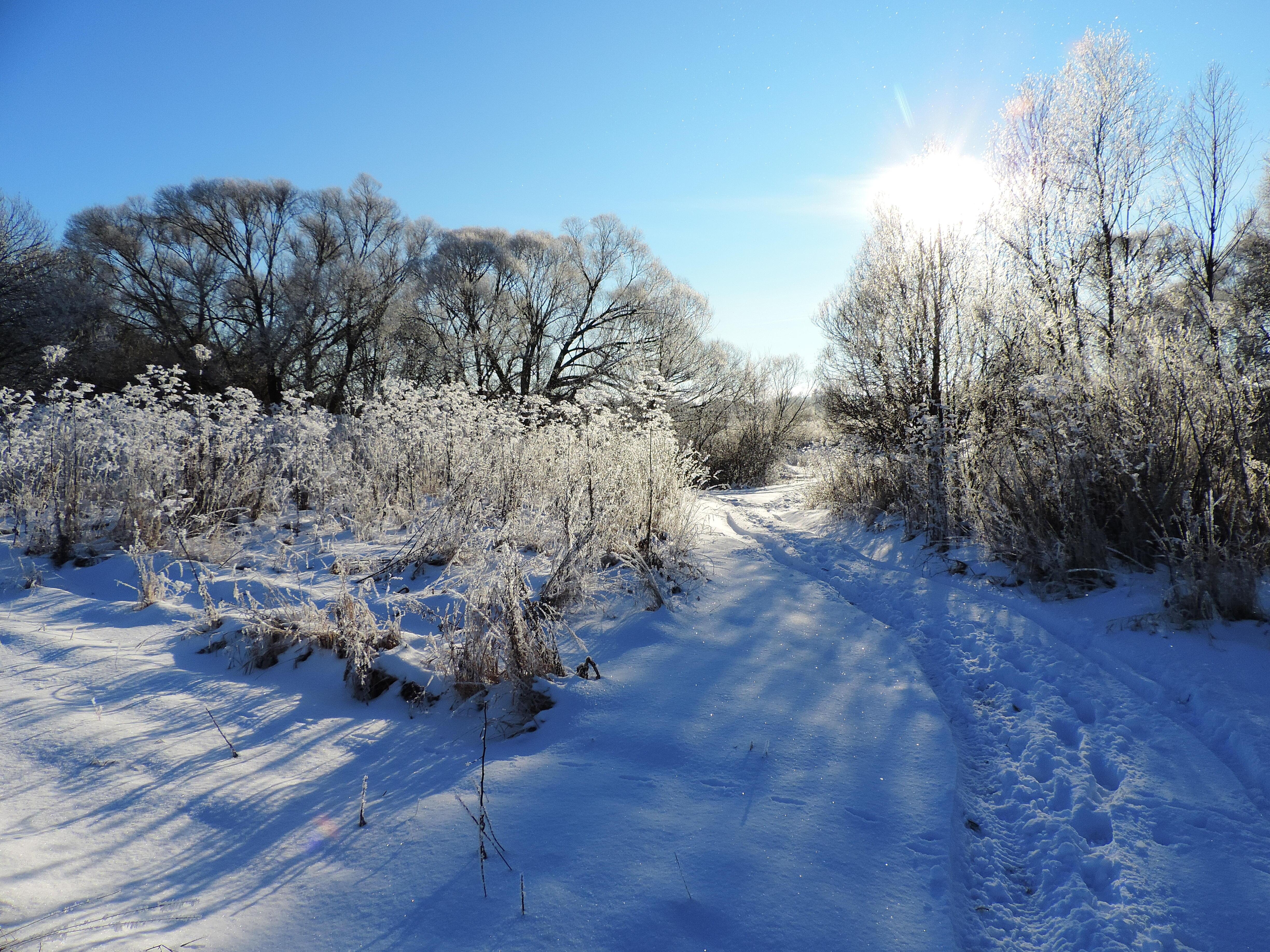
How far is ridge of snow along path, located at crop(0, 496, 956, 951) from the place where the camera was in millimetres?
1423

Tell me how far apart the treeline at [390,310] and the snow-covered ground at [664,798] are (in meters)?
17.4

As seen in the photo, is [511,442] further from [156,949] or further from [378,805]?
[156,949]

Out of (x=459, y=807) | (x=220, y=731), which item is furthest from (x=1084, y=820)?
(x=220, y=731)

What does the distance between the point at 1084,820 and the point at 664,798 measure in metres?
1.46

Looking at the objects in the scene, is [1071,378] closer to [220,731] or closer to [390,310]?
[220,731]

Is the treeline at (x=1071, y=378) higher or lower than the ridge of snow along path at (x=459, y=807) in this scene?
higher

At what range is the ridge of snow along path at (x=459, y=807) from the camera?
1423 mm

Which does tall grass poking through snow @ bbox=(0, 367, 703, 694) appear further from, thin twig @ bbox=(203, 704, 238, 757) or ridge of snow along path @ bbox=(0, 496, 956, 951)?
thin twig @ bbox=(203, 704, 238, 757)

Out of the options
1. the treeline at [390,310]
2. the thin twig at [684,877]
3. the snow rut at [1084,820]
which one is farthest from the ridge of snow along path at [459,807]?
the treeline at [390,310]

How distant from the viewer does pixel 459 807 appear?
1877mm

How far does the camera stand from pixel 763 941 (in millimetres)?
1430

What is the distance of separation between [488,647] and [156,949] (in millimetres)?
1489

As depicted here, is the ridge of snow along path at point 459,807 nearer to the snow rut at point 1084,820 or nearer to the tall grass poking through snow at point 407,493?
the snow rut at point 1084,820

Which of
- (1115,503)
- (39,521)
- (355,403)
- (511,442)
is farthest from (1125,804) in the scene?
(355,403)
